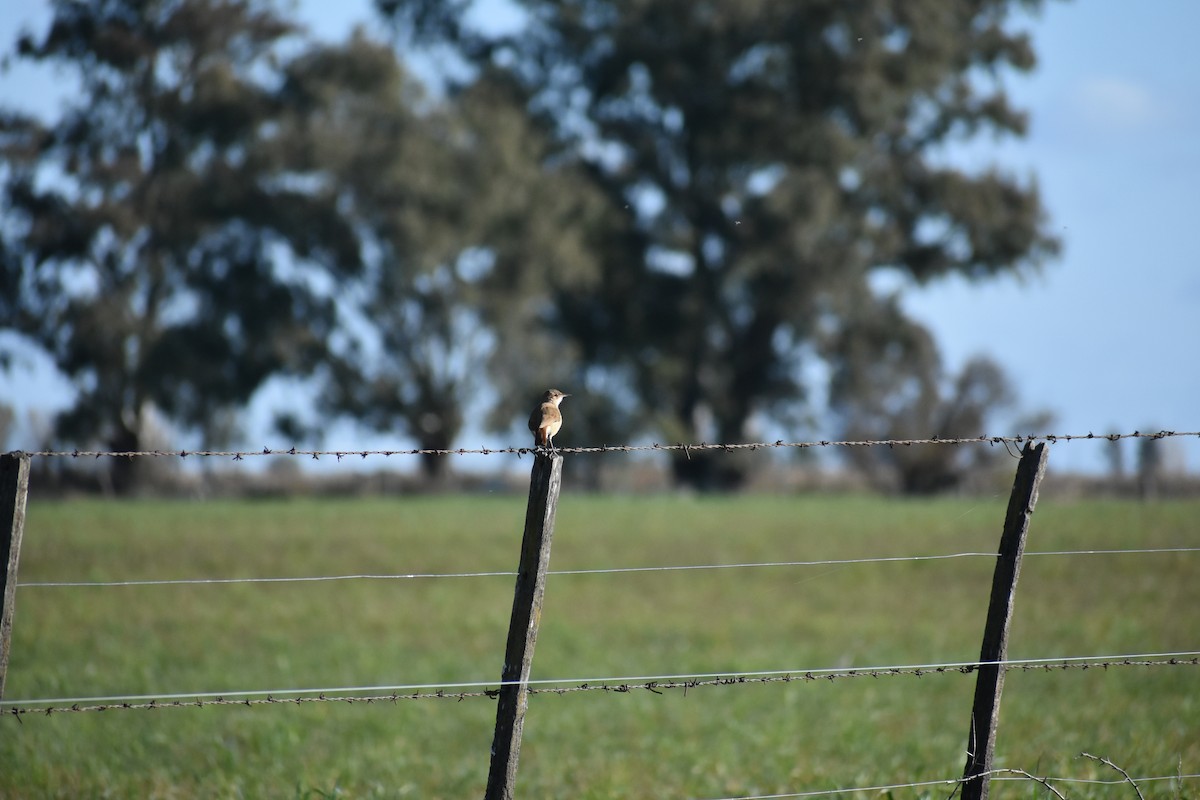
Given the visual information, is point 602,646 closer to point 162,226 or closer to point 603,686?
point 603,686

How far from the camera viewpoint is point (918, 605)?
21.1m

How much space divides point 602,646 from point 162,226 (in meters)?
31.9

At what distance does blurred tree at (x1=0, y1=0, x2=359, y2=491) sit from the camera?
144ft

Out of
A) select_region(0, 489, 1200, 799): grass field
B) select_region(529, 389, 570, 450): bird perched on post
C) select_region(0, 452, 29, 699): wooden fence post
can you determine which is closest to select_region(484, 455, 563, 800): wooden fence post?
select_region(529, 389, 570, 450): bird perched on post

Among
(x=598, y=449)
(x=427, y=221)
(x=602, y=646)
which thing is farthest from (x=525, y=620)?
(x=427, y=221)

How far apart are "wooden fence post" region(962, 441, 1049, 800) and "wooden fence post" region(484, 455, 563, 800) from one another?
87.3 inches

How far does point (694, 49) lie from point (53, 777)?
38.4 metres

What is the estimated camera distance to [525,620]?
5871mm

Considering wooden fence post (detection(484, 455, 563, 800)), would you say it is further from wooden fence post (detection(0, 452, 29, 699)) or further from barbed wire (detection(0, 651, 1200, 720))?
wooden fence post (detection(0, 452, 29, 699))

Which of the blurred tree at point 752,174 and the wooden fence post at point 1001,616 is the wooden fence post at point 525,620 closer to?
the wooden fence post at point 1001,616

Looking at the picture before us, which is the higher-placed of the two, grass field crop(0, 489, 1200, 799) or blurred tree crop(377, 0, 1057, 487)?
blurred tree crop(377, 0, 1057, 487)

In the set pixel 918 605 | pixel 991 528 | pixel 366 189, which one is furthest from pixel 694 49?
pixel 918 605

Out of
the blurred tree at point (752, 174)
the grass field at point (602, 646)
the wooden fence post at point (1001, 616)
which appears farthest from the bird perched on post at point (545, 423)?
the blurred tree at point (752, 174)

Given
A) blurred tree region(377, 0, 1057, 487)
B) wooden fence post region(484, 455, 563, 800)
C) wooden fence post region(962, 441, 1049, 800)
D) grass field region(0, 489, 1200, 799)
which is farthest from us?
blurred tree region(377, 0, 1057, 487)
